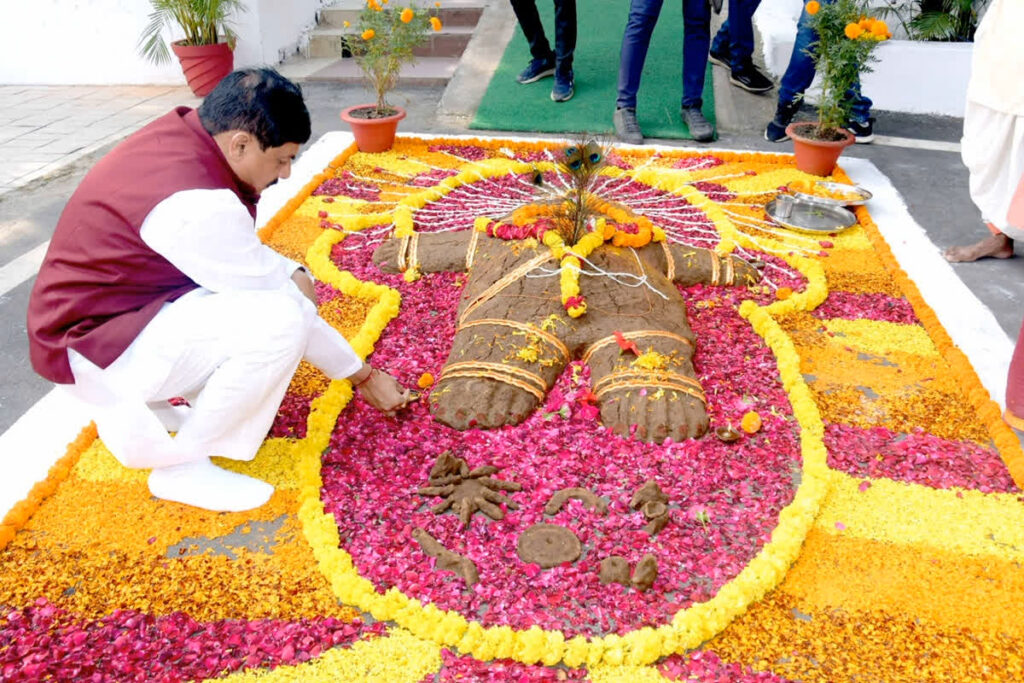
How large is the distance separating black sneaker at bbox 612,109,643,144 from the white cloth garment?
11.8 feet

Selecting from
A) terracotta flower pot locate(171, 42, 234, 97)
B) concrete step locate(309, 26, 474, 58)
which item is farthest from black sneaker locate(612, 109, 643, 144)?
terracotta flower pot locate(171, 42, 234, 97)

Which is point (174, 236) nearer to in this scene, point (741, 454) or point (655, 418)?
point (655, 418)

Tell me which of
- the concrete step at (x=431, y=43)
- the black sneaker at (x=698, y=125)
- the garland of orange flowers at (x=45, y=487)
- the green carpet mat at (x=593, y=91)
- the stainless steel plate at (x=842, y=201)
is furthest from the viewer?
the concrete step at (x=431, y=43)

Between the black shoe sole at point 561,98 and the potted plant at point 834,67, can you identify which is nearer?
the potted plant at point 834,67

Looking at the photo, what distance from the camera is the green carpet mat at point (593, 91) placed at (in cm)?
573

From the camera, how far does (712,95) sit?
6.09m

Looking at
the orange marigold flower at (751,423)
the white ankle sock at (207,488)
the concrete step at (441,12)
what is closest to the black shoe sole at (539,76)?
the concrete step at (441,12)

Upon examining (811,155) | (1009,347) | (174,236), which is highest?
(174,236)

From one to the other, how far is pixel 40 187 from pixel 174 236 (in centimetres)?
359

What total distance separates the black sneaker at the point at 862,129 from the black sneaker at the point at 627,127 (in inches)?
60.4

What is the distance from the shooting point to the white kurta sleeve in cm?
200

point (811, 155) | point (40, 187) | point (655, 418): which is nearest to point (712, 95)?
point (811, 155)

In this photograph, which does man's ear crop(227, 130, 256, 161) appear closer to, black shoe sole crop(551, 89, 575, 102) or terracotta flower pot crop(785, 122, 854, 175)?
terracotta flower pot crop(785, 122, 854, 175)

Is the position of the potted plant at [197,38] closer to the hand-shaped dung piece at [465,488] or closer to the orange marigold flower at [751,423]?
the hand-shaped dung piece at [465,488]
